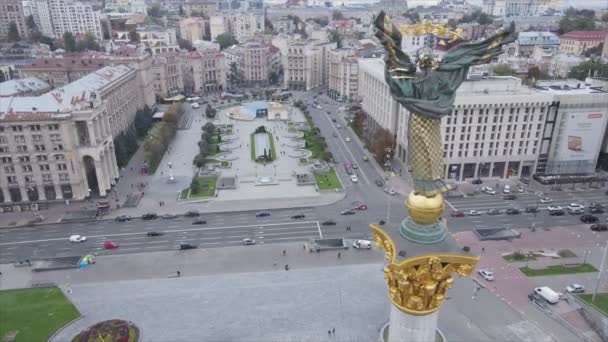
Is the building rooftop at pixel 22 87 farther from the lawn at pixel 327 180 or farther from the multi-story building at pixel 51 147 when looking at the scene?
the lawn at pixel 327 180

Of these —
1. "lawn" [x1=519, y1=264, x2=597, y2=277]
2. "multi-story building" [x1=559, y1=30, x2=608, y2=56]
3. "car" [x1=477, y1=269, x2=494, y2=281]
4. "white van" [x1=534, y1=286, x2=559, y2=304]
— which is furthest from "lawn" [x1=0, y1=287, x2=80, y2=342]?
"multi-story building" [x1=559, y1=30, x2=608, y2=56]

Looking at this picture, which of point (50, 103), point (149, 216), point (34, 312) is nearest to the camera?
point (34, 312)

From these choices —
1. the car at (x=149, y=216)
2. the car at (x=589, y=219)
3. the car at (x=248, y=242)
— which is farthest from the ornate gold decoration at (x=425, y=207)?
the car at (x=589, y=219)

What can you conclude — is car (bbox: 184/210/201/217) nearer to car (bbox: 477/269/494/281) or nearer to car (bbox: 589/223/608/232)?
car (bbox: 477/269/494/281)

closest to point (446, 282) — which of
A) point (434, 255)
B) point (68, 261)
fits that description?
point (434, 255)

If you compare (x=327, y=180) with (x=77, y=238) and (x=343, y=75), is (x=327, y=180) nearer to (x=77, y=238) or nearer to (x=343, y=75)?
(x=77, y=238)

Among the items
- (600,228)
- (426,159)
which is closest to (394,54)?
(426,159)
